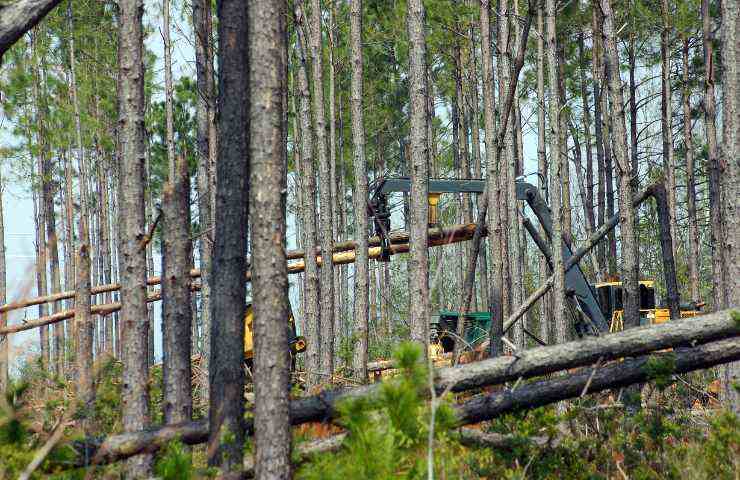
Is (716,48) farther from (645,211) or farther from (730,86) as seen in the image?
(730,86)

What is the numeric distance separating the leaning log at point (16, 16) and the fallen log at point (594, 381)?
12.8 ft

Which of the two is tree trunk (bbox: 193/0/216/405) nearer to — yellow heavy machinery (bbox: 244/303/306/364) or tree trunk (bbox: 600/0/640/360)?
yellow heavy machinery (bbox: 244/303/306/364)

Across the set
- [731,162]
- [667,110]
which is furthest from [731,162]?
[667,110]

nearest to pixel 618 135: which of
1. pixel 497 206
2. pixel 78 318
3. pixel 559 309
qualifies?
pixel 497 206

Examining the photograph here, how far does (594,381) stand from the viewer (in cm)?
623

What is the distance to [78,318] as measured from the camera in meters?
10.7

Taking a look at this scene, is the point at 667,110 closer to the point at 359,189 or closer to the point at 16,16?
the point at 359,189

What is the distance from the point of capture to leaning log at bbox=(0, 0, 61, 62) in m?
4.25

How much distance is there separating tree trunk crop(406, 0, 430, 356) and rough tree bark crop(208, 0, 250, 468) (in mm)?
3544

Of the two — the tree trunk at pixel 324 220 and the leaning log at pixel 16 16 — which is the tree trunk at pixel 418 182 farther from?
the tree trunk at pixel 324 220

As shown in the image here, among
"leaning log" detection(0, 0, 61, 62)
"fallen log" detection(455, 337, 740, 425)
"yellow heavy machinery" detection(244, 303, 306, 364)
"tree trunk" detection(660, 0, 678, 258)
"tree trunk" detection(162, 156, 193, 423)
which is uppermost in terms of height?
"tree trunk" detection(660, 0, 678, 258)

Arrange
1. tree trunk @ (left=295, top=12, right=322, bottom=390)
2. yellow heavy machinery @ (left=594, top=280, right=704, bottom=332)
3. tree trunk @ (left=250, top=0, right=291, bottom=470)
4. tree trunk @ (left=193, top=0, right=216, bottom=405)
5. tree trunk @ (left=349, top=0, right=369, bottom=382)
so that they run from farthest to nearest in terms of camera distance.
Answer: yellow heavy machinery @ (left=594, top=280, right=704, bottom=332)
tree trunk @ (left=295, top=12, right=322, bottom=390)
tree trunk @ (left=349, top=0, right=369, bottom=382)
tree trunk @ (left=193, top=0, right=216, bottom=405)
tree trunk @ (left=250, top=0, right=291, bottom=470)

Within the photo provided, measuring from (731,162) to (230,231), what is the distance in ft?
16.2

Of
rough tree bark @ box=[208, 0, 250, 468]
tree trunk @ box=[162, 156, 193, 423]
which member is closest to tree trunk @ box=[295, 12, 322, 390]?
tree trunk @ box=[162, 156, 193, 423]
